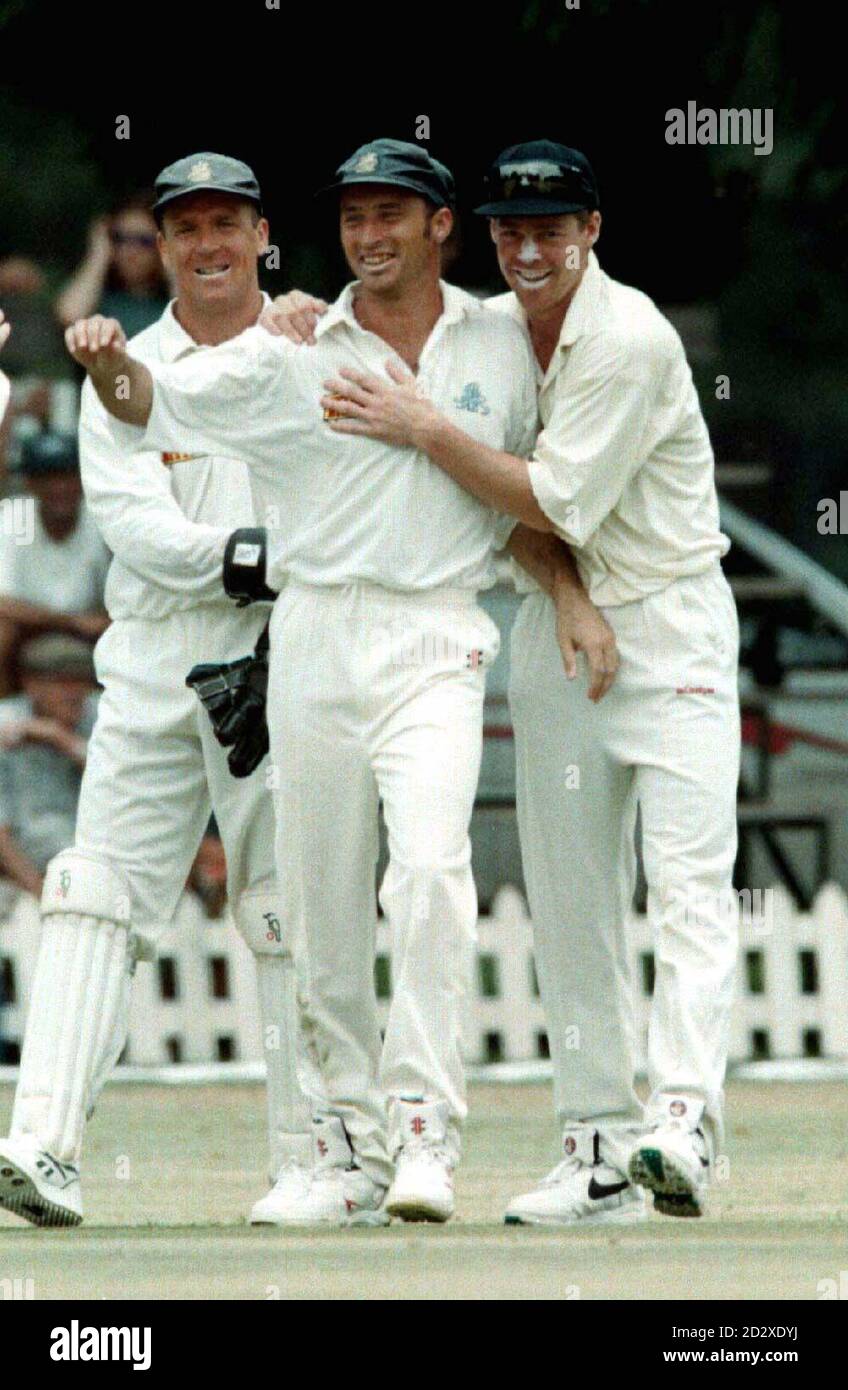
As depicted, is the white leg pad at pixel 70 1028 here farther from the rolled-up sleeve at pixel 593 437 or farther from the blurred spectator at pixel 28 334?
the blurred spectator at pixel 28 334

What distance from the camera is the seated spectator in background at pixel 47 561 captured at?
12.4 metres

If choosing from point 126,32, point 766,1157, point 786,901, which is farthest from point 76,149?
point 766,1157

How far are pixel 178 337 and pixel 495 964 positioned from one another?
4.63 metres

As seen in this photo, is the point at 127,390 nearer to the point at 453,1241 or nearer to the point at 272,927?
the point at 272,927

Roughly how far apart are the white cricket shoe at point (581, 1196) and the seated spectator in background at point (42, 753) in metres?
4.65

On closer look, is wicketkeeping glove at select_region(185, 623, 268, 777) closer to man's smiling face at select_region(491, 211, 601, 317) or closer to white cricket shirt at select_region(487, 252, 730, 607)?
white cricket shirt at select_region(487, 252, 730, 607)

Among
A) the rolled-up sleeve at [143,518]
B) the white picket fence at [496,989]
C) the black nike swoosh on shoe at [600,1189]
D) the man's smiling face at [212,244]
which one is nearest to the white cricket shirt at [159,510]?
the rolled-up sleeve at [143,518]

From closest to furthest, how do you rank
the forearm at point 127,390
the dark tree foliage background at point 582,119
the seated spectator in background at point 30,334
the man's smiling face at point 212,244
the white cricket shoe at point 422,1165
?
1. the white cricket shoe at point 422,1165
2. the forearm at point 127,390
3. the man's smiling face at point 212,244
4. the dark tree foliage background at point 582,119
5. the seated spectator in background at point 30,334

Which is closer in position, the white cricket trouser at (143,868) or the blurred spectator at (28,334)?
the white cricket trouser at (143,868)

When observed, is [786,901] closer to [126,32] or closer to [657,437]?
[126,32]

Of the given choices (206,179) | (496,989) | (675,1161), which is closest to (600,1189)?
(675,1161)

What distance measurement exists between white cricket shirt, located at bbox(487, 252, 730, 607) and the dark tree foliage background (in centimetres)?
472

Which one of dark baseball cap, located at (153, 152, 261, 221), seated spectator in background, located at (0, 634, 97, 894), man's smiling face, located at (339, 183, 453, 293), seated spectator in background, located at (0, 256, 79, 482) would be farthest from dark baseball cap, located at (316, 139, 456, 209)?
seated spectator in background, located at (0, 256, 79, 482)

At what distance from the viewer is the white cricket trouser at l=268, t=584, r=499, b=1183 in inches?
291
